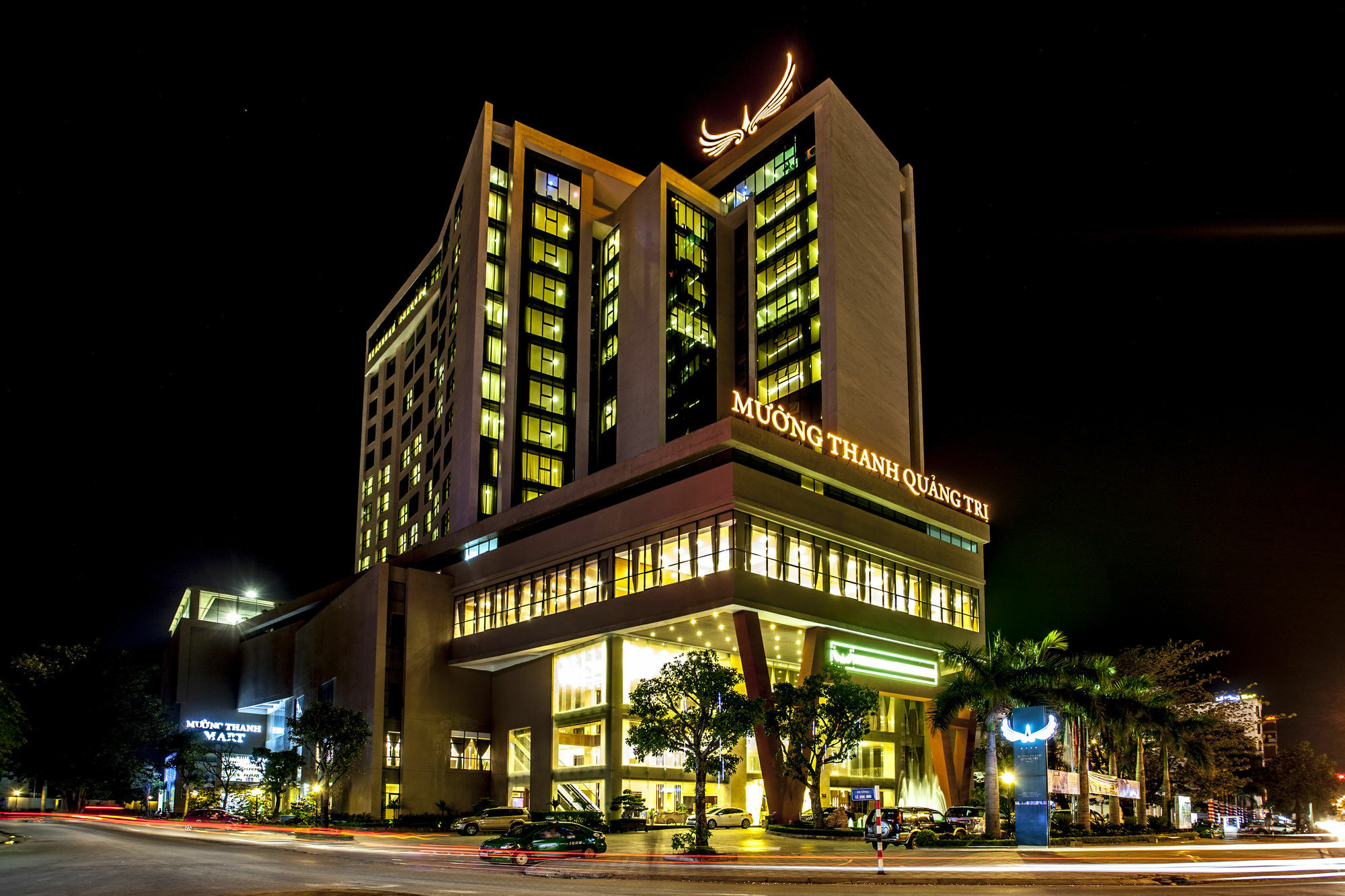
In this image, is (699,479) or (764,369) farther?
(764,369)

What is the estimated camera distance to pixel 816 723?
57.7m

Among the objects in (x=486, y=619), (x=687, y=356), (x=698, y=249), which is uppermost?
(x=698, y=249)

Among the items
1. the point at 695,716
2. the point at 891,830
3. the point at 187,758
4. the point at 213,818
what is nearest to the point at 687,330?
the point at 695,716

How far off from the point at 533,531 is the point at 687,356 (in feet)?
98.5

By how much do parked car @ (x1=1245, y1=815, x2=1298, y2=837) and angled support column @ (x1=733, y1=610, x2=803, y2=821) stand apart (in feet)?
154

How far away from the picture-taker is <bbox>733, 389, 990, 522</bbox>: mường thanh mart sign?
68.1 m

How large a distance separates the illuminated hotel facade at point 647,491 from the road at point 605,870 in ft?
69.4

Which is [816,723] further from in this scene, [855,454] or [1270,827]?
[1270,827]

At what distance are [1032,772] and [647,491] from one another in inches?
1311

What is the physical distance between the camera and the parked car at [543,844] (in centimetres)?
3947

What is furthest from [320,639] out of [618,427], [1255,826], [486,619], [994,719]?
[1255,826]

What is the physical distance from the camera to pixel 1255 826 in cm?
10019

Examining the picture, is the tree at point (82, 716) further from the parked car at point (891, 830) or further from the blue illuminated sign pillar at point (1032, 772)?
the blue illuminated sign pillar at point (1032, 772)

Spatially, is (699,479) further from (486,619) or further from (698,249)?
(698,249)
